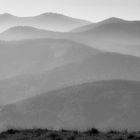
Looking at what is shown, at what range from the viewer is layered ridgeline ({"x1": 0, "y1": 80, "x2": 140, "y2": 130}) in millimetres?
117312

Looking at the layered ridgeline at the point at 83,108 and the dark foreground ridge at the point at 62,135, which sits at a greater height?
the layered ridgeline at the point at 83,108

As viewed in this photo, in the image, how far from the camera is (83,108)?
12681 centimetres

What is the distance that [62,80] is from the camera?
187 m

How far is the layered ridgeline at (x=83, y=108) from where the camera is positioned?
117m

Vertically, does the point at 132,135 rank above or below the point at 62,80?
below

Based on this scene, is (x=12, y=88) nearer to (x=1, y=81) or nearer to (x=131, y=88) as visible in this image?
(x=1, y=81)

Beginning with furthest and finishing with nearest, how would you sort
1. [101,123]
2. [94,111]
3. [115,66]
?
1. [115,66]
2. [94,111]
3. [101,123]

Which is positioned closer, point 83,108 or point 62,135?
point 62,135

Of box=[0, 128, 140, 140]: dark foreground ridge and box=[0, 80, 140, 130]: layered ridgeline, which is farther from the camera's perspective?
box=[0, 80, 140, 130]: layered ridgeline

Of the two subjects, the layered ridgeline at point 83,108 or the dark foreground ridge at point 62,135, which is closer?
the dark foreground ridge at point 62,135

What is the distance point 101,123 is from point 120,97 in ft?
68.2

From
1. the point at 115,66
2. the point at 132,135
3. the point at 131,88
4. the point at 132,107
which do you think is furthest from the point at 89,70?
the point at 132,135

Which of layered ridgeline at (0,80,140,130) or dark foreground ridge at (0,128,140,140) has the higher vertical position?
layered ridgeline at (0,80,140,130)

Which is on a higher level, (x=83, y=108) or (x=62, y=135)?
(x=83, y=108)
